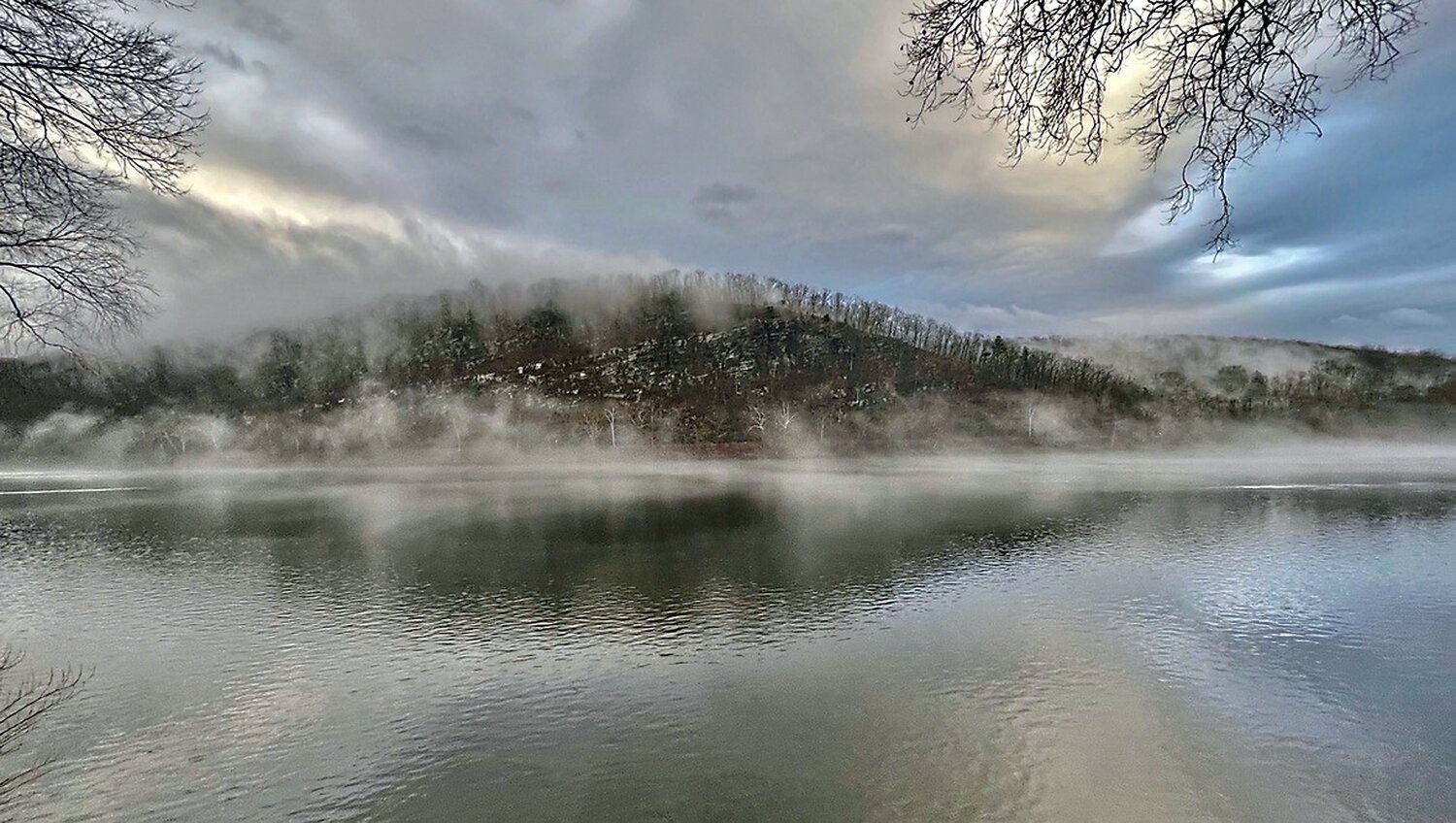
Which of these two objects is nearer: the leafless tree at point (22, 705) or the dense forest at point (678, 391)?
the leafless tree at point (22, 705)

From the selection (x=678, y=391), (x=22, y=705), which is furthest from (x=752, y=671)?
(x=678, y=391)

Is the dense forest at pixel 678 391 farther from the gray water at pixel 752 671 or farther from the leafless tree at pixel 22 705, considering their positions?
the leafless tree at pixel 22 705

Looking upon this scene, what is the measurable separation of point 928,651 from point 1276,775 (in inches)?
307

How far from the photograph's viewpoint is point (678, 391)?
13738 centimetres

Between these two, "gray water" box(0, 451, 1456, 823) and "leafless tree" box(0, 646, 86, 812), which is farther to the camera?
"leafless tree" box(0, 646, 86, 812)

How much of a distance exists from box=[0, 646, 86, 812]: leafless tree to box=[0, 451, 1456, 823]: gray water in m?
0.45

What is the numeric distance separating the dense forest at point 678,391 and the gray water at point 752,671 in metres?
76.4

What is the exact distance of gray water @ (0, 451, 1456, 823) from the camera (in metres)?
12.0

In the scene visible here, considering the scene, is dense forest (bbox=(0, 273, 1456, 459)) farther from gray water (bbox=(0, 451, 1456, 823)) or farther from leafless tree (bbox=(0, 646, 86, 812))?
leafless tree (bbox=(0, 646, 86, 812))

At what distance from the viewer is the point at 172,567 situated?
3167cm

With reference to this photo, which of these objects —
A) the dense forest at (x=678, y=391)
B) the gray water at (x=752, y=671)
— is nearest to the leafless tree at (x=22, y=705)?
the gray water at (x=752, y=671)

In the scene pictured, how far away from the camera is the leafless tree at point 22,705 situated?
40.9 feet

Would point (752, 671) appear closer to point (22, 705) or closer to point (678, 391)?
point (22, 705)

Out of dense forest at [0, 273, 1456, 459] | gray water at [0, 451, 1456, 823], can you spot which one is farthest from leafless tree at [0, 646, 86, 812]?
dense forest at [0, 273, 1456, 459]
